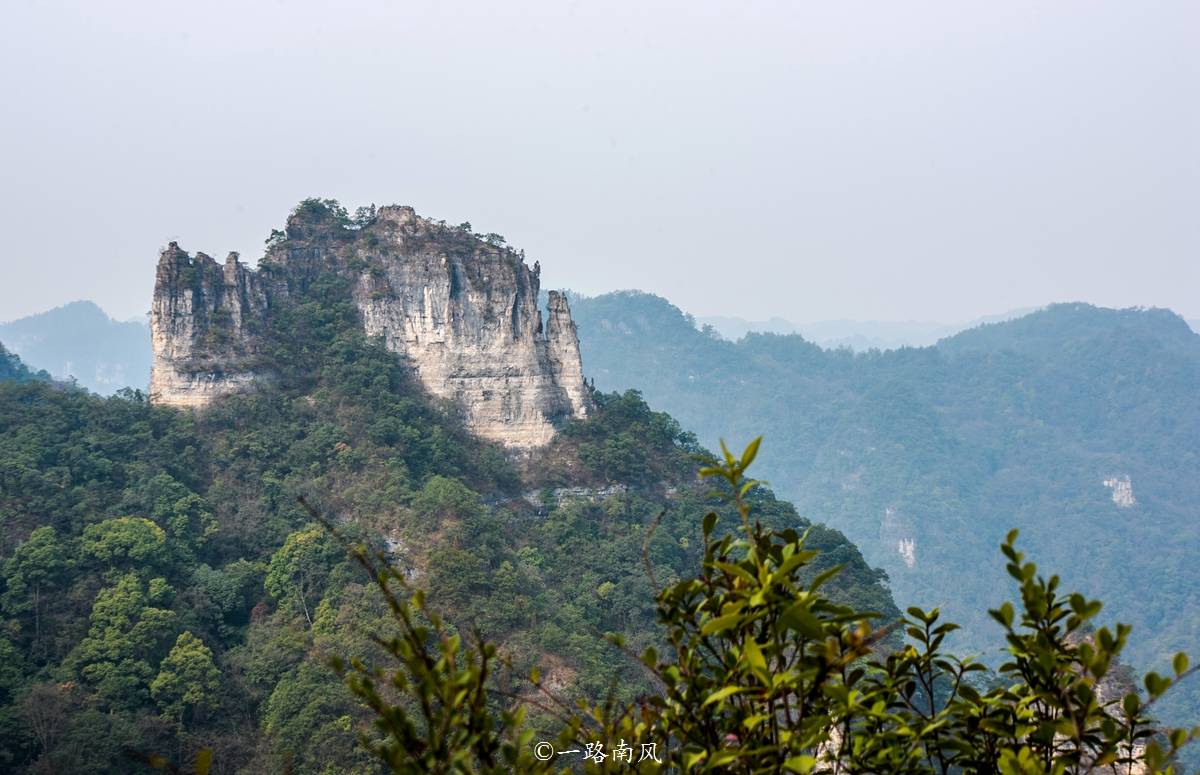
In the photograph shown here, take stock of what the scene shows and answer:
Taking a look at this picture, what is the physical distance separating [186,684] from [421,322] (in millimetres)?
15694

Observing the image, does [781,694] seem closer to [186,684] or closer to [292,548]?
[186,684]

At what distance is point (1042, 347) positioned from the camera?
126250mm

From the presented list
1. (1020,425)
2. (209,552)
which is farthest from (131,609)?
(1020,425)

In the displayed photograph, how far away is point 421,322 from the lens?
34.4 m

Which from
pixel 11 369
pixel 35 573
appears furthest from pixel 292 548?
pixel 11 369

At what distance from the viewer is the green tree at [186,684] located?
20.9m

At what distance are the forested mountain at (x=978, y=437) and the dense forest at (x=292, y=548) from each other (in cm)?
4214

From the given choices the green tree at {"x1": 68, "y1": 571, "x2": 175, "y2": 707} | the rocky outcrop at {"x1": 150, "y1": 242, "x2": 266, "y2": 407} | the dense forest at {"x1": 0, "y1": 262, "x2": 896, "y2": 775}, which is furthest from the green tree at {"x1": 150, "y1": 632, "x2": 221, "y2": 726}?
the rocky outcrop at {"x1": 150, "y1": 242, "x2": 266, "y2": 407}

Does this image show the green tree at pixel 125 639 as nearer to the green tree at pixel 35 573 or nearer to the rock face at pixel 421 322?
the green tree at pixel 35 573

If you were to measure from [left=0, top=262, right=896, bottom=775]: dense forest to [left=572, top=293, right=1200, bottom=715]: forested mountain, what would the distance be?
4214 cm

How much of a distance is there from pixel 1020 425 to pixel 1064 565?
28.9 m
